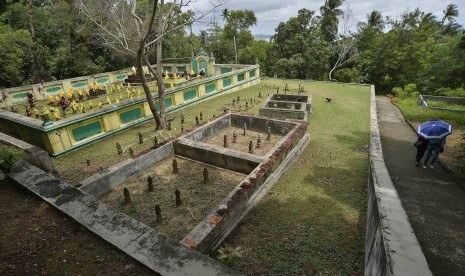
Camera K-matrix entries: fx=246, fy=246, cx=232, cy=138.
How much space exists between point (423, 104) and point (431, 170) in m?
11.9

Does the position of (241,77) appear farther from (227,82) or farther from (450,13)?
(450,13)

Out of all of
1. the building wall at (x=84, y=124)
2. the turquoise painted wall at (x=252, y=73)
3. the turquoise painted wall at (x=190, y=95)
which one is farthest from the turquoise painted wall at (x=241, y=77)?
the building wall at (x=84, y=124)

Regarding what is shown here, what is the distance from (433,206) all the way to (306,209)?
110 inches

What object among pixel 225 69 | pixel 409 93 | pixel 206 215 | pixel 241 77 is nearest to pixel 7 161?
pixel 206 215

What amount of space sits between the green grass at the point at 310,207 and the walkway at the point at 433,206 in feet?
3.00

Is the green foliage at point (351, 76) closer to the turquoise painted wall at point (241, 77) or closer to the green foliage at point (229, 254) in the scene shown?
the turquoise painted wall at point (241, 77)

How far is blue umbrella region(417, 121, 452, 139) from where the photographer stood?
6.52m

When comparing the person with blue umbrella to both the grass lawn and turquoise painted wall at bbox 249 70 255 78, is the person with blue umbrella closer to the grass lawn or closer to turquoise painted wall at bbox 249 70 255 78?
the grass lawn

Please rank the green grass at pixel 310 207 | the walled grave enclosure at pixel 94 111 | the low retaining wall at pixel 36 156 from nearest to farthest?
1. the green grass at pixel 310 207
2. the low retaining wall at pixel 36 156
3. the walled grave enclosure at pixel 94 111

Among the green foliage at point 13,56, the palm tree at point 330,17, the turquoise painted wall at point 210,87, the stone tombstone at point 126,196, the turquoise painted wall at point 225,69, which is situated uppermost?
the palm tree at point 330,17

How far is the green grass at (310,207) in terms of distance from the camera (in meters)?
4.39

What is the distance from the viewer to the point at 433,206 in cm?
551

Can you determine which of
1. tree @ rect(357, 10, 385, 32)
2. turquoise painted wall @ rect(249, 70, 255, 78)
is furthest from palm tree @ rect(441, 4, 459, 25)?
turquoise painted wall @ rect(249, 70, 255, 78)

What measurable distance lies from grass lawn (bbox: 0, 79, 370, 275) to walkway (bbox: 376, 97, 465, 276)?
925 mm
